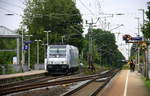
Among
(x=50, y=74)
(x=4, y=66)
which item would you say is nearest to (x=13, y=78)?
(x=4, y=66)

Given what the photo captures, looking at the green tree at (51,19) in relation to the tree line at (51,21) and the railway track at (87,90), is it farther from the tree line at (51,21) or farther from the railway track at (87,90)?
the railway track at (87,90)

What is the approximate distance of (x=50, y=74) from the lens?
180 feet

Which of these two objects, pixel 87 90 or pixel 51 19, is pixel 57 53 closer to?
pixel 87 90

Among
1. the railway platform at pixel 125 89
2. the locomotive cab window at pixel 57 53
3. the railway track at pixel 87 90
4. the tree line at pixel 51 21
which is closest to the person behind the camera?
the railway track at pixel 87 90

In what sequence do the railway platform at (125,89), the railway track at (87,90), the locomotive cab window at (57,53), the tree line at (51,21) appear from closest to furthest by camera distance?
the railway track at (87,90)
the railway platform at (125,89)
the locomotive cab window at (57,53)
the tree line at (51,21)

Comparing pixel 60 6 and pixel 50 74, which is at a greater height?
pixel 60 6

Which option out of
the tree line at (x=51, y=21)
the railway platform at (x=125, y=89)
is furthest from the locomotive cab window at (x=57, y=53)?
the tree line at (x=51, y=21)

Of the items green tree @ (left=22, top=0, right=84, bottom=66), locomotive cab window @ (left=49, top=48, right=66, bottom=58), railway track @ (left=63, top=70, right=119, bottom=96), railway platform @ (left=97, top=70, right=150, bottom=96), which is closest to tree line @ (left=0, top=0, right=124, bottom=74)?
green tree @ (left=22, top=0, right=84, bottom=66)

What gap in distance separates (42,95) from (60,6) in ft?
229

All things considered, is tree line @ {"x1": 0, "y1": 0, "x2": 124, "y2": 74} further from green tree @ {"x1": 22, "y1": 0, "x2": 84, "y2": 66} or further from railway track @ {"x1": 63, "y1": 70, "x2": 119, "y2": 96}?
railway track @ {"x1": 63, "y1": 70, "x2": 119, "y2": 96}

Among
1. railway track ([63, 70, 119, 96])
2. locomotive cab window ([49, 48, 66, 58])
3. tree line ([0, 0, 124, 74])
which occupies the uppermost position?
tree line ([0, 0, 124, 74])

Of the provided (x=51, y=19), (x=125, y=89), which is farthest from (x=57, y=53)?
(x=51, y=19)

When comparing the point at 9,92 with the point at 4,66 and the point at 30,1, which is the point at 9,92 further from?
the point at 30,1

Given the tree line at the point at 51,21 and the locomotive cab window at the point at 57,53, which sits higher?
the tree line at the point at 51,21
